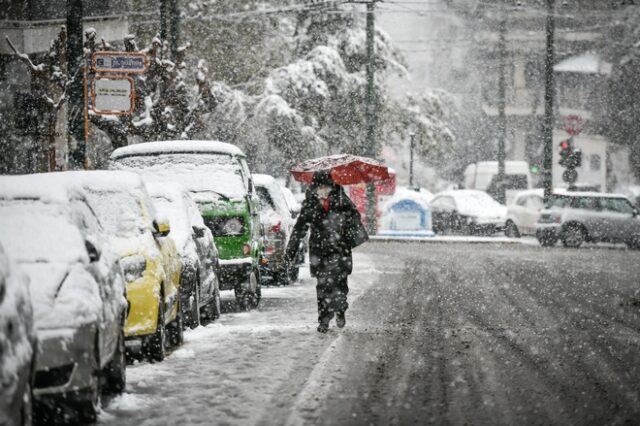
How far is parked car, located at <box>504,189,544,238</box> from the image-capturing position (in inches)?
1382

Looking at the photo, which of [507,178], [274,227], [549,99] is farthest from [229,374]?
→ [507,178]

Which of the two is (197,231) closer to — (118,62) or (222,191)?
(222,191)

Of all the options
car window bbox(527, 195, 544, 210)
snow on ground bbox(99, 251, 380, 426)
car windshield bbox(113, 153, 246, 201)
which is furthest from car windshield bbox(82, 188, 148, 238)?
car window bbox(527, 195, 544, 210)

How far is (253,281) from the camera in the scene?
47.4ft

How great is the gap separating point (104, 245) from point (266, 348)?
2.93 m

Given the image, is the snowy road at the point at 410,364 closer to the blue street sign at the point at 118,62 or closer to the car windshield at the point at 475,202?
the blue street sign at the point at 118,62

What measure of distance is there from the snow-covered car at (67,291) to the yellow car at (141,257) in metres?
0.99

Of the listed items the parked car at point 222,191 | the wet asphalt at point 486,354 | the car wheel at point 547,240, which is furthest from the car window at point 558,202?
the parked car at point 222,191

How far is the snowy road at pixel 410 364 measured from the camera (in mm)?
7289

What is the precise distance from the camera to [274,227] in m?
17.3

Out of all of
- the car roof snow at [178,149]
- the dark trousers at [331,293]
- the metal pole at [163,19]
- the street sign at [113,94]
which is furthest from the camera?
the metal pole at [163,19]

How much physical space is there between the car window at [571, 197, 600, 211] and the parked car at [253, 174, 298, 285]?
15159mm

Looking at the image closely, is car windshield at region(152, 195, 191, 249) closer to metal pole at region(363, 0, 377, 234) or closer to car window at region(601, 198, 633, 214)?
car window at region(601, 198, 633, 214)

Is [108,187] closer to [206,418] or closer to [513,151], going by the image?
[206,418]
